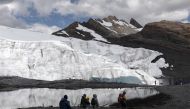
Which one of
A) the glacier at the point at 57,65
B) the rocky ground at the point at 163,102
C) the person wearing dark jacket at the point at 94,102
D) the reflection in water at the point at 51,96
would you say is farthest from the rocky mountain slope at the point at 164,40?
the person wearing dark jacket at the point at 94,102

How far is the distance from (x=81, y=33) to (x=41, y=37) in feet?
105

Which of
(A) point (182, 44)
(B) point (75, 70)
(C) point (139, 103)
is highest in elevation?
(A) point (182, 44)

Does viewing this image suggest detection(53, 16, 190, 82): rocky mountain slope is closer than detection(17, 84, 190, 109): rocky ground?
No

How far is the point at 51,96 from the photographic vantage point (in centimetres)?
5281

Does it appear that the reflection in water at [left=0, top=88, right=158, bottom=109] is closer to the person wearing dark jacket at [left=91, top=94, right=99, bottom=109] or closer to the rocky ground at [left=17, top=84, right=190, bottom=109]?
the rocky ground at [left=17, top=84, right=190, bottom=109]

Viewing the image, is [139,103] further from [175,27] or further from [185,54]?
[175,27]

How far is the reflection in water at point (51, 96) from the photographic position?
49156 mm

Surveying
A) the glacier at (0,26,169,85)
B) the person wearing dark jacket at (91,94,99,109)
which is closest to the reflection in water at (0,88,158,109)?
the person wearing dark jacket at (91,94,99,109)

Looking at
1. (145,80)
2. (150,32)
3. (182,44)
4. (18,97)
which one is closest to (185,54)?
(182,44)

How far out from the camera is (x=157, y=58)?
4402 inches

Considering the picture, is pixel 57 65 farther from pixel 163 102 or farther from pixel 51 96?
pixel 163 102

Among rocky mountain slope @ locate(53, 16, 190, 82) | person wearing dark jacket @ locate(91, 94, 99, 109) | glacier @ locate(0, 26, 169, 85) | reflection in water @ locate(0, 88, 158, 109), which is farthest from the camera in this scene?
rocky mountain slope @ locate(53, 16, 190, 82)

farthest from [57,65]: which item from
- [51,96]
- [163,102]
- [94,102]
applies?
[94,102]

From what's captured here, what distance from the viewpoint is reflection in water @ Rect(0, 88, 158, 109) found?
161ft
